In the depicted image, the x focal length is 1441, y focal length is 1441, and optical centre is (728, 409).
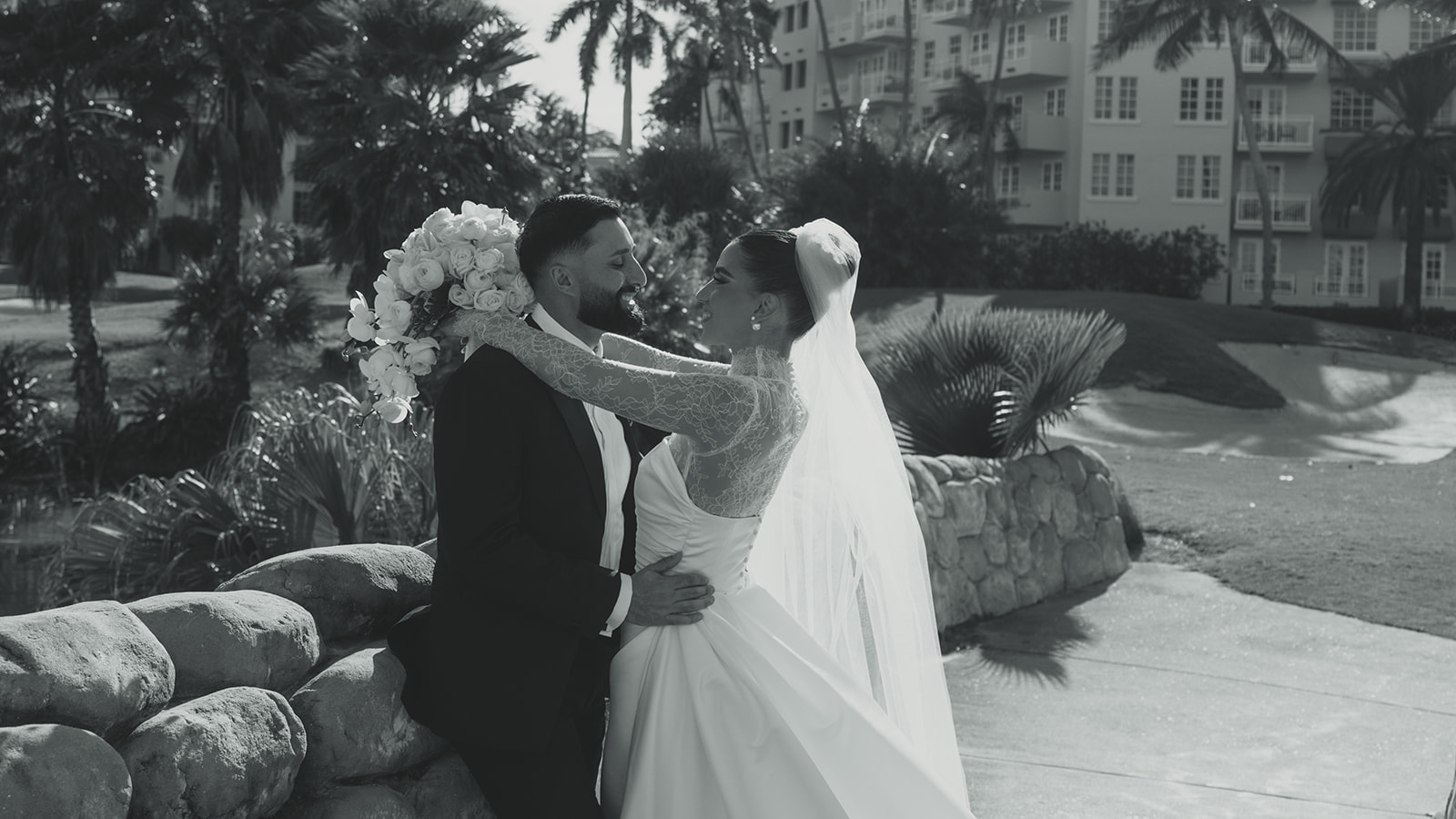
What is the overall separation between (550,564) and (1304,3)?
56.9m

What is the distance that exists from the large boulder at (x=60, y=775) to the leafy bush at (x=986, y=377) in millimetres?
9209

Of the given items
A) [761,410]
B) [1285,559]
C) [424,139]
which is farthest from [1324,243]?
[761,410]

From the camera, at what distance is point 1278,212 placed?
2084 inches

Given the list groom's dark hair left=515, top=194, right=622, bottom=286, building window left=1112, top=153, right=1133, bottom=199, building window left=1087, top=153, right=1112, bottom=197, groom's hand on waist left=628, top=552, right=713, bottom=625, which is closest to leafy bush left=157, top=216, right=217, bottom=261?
building window left=1087, top=153, right=1112, bottom=197

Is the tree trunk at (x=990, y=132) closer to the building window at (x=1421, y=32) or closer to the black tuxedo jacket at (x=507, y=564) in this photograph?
the building window at (x=1421, y=32)

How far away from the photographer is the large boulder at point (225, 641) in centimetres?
304

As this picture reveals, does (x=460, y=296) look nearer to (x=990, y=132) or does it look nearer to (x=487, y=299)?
(x=487, y=299)

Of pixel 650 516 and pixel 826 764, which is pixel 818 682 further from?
pixel 650 516

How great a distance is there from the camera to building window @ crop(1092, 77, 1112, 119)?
5334cm

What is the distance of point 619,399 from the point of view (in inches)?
132

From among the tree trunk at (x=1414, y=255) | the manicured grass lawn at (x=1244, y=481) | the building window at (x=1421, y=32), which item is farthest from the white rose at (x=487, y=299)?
the building window at (x=1421, y=32)

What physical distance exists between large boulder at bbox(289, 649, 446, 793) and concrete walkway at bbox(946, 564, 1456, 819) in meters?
3.13

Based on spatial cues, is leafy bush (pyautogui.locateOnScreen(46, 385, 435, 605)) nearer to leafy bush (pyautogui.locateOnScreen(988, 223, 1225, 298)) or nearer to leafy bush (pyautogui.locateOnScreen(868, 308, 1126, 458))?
leafy bush (pyautogui.locateOnScreen(868, 308, 1126, 458))

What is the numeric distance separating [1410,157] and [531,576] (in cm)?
4955
